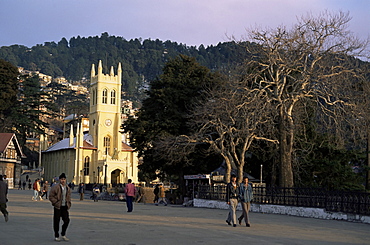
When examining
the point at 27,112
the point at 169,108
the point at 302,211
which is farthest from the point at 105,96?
the point at 302,211

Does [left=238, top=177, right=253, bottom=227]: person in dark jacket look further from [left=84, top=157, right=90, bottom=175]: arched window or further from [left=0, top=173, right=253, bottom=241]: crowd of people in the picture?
[left=84, top=157, right=90, bottom=175]: arched window

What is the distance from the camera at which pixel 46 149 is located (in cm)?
10681

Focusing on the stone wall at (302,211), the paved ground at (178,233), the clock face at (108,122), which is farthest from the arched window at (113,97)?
the paved ground at (178,233)

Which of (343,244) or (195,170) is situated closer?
(343,244)

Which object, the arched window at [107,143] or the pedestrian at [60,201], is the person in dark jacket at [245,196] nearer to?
the pedestrian at [60,201]

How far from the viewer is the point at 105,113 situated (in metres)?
99.2

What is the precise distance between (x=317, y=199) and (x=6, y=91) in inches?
3007

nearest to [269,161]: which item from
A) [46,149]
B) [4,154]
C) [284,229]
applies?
[284,229]

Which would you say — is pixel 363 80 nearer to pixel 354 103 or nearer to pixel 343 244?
pixel 354 103

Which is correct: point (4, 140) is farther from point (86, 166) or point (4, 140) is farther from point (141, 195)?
point (141, 195)

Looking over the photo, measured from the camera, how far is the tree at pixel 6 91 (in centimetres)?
8856

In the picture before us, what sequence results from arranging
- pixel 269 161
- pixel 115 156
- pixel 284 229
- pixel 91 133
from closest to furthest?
1. pixel 284 229
2. pixel 269 161
3. pixel 115 156
4. pixel 91 133

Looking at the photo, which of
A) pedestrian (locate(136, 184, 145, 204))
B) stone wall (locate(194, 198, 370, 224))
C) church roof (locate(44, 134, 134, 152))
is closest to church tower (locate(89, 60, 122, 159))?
church roof (locate(44, 134, 134, 152))

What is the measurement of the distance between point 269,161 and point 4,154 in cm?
4684
